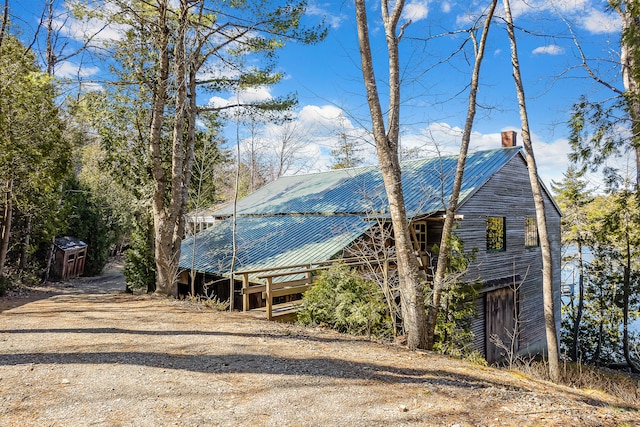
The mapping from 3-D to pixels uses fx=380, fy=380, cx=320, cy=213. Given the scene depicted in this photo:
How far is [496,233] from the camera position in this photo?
12.4m

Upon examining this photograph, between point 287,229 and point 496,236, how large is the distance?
276 inches

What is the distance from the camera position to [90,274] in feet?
75.9

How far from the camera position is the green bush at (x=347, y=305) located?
7148 mm

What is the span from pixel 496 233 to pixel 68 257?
21.0 m

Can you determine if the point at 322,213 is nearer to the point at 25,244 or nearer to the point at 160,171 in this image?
the point at 160,171

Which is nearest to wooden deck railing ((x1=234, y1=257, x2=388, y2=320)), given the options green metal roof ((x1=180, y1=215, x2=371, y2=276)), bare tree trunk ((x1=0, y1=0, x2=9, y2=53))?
green metal roof ((x1=180, y1=215, x2=371, y2=276))

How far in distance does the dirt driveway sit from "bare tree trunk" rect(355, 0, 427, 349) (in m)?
0.62

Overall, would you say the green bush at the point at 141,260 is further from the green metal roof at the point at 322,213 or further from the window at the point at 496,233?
the window at the point at 496,233

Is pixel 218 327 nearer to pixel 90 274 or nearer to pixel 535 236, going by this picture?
pixel 535 236

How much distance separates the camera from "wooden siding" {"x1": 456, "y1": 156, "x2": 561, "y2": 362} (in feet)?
37.3

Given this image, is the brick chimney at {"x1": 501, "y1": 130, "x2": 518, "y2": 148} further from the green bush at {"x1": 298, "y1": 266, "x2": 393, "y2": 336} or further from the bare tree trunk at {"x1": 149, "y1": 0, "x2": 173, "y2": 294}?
the bare tree trunk at {"x1": 149, "y1": 0, "x2": 173, "y2": 294}

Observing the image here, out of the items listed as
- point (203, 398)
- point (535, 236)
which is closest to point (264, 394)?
point (203, 398)

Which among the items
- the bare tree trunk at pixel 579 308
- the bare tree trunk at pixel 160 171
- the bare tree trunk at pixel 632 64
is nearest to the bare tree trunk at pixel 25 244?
the bare tree trunk at pixel 160 171

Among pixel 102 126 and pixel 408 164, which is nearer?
pixel 102 126
